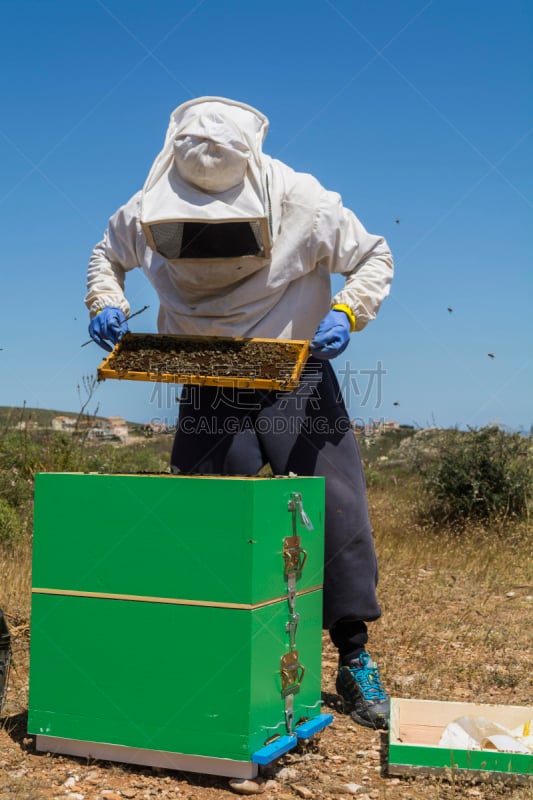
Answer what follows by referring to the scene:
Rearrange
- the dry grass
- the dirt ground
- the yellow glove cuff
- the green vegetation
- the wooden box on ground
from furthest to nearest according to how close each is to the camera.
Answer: the green vegetation
the dry grass
the yellow glove cuff
the wooden box on ground
the dirt ground

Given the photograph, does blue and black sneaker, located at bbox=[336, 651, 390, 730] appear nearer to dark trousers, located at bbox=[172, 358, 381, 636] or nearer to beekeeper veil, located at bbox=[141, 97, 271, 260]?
dark trousers, located at bbox=[172, 358, 381, 636]

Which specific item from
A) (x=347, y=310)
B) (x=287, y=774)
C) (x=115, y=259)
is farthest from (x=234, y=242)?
(x=287, y=774)

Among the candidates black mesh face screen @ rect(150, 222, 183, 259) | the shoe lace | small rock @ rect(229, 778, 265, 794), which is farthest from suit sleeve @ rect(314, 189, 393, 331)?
small rock @ rect(229, 778, 265, 794)

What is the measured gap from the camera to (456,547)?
6656 mm

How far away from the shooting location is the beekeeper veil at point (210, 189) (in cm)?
308

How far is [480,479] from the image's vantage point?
743 cm

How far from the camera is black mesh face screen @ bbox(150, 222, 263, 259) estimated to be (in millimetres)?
3260

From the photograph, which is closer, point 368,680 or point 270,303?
point 368,680

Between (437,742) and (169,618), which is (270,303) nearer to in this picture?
(169,618)

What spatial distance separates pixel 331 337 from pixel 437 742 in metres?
1.52

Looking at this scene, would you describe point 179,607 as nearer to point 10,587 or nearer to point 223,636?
point 223,636

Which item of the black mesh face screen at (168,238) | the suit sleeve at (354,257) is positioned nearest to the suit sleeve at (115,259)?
the black mesh face screen at (168,238)

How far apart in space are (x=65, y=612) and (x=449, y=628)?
2.51 meters

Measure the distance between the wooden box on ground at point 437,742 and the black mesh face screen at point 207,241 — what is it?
181 centimetres
